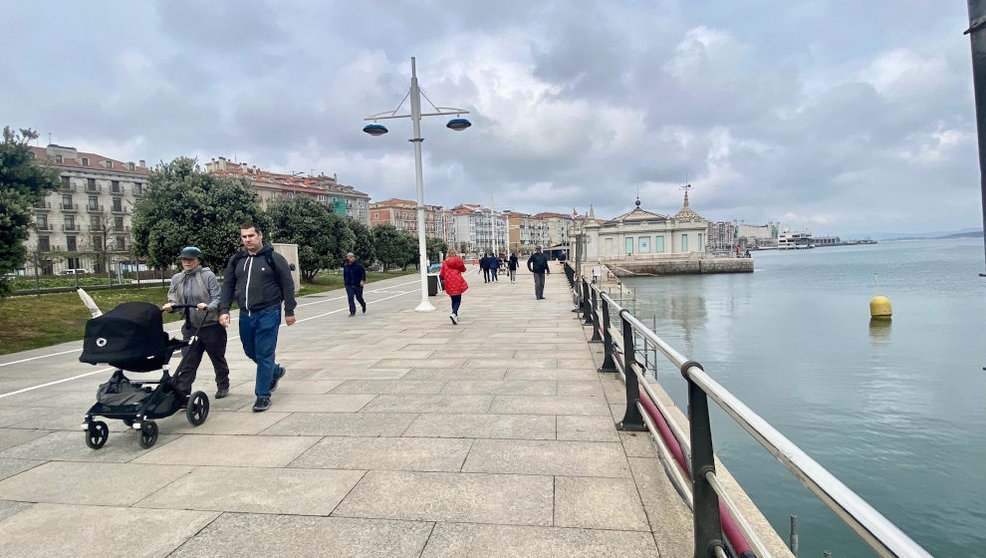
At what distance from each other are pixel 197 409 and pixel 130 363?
0.87 metres

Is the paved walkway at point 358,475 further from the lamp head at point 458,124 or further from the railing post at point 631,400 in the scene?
the lamp head at point 458,124

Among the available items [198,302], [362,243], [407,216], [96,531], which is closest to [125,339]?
[198,302]

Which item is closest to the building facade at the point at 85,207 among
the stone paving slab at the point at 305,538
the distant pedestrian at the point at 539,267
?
the distant pedestrian at the point at 539,267

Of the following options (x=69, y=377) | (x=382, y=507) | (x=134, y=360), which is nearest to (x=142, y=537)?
(x=382, y=507)

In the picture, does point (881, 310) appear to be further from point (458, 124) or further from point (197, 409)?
point (197, 409)

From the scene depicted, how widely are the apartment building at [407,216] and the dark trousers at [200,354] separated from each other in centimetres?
12930

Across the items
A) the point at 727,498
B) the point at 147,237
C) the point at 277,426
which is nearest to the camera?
the point at 727,498

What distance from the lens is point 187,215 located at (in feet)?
77.0

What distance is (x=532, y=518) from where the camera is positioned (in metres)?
2.97

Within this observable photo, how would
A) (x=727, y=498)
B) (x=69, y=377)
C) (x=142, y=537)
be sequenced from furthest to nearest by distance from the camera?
(x=69, y=377)
(x=142, y=537)
(x=727, y=498)

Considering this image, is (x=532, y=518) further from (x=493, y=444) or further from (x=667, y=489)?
(x=493, y=444)

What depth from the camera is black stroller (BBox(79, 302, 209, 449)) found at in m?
4.10

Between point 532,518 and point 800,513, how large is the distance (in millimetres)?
4568

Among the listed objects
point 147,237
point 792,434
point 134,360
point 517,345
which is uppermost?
point 147,237
